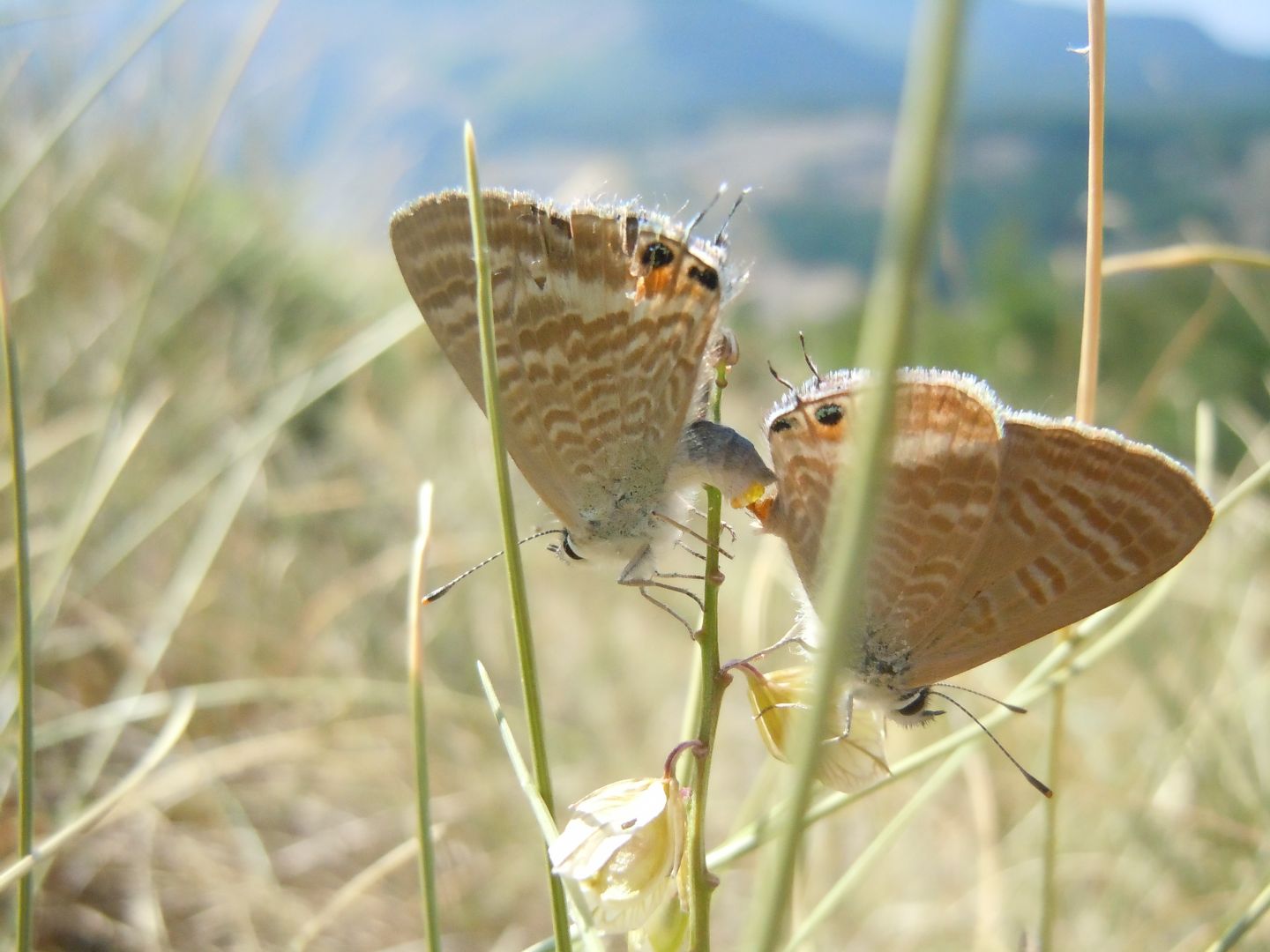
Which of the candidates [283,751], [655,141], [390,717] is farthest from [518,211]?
[655,141]

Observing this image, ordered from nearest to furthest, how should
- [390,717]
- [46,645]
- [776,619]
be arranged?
[46,645] → [390,717] → [776,619]

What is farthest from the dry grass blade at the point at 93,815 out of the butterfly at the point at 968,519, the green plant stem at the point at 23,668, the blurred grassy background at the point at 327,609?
the butterfly at the point at 968,519

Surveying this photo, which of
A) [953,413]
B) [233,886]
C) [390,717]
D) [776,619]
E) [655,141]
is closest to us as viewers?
[953,413]

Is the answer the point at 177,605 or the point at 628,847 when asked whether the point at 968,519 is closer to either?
the point at 628,847

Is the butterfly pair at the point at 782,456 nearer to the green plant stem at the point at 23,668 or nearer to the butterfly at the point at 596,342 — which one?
the butterfly at the point at 596,342

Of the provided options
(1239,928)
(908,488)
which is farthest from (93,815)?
(1239,928)

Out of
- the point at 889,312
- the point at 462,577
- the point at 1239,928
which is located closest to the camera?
the point at 889,312

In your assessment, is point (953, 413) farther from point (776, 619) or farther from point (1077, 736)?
point (776, 619)
